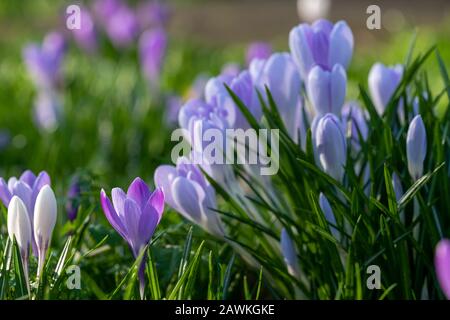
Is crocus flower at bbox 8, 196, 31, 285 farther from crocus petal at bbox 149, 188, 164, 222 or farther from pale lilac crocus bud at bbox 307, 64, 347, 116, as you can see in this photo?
pale lilac crocus bud at bbox 307, 64, 347, 116

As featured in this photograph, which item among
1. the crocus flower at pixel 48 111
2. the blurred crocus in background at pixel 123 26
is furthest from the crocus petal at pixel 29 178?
the blurred crocus in background at pixel 123 26

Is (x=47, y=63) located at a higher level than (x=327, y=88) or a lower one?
higher

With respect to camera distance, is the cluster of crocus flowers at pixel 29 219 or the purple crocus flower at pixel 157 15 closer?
the cluster of crocus flowers at pixel 29 219

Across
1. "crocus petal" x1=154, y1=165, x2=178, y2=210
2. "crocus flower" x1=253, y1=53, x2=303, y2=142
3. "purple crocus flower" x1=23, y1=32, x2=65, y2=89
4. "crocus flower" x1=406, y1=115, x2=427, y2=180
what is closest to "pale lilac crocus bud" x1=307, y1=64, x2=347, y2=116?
"crocus flower" x1=253, y1=53, x2=303, y2=142

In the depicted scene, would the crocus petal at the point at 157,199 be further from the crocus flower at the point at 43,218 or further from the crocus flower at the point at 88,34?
the crocus flower at the point at 88,34

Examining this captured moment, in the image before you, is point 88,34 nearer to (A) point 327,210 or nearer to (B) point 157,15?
(B) point 157,15

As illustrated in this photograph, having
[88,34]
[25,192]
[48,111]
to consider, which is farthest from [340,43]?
[88,34]

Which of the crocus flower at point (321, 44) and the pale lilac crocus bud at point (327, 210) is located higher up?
the crocus flower at point (321, 44)
